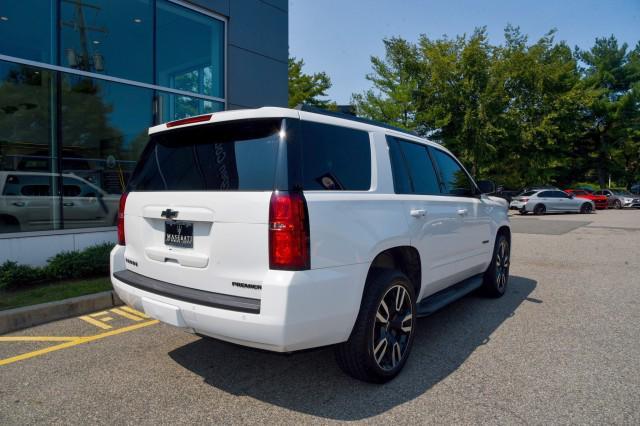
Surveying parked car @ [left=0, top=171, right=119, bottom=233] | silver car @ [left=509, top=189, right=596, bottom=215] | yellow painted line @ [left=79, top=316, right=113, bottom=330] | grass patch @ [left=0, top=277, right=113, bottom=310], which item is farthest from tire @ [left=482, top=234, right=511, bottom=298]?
silver car @ [left=509, top=189, right=596, bottom=215]

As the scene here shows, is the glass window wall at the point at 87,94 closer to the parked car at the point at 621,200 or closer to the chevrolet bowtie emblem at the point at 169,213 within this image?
the chevrolet bowtie emblem at the point at 169,213

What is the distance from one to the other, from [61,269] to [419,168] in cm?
514

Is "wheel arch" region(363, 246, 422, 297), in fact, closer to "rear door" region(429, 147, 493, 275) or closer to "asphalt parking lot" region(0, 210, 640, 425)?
"asphalt parking lot" region(0, 210, 640, 425)

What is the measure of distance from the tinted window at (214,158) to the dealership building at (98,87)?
4646mm

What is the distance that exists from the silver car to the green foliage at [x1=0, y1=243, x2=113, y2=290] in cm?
2370

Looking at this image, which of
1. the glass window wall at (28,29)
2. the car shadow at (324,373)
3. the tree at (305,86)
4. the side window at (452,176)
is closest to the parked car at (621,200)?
the tree at (305,86)

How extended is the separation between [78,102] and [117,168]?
1.44 m

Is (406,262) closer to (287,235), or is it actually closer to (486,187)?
(287,235)

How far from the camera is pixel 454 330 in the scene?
439 centimetres

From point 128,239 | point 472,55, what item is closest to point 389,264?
point 128,239

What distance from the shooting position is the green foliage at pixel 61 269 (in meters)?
5.73

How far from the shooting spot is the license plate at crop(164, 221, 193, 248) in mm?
2941

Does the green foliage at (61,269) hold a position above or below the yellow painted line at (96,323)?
above

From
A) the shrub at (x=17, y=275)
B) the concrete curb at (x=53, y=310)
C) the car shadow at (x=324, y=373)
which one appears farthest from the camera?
the shrub at (x=17, y=275)
